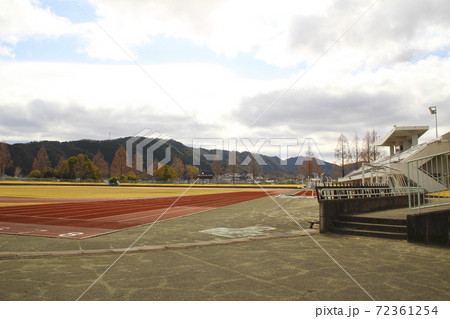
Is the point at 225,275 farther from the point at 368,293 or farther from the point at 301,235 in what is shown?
the point at 301,235

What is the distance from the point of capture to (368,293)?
4.42 metres

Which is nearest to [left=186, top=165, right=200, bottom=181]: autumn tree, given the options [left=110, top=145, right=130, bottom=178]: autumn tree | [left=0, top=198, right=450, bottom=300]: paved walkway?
[left=110, top=145, right=130, bottom=178]: autumn tree

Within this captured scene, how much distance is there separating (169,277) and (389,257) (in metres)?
4.39

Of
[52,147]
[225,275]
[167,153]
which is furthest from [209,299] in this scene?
[52,147]

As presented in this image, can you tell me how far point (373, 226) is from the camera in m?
9.34

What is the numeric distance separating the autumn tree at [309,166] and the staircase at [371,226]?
242 feet

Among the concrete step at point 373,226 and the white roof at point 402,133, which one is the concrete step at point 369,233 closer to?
the concrete step at point 373,226

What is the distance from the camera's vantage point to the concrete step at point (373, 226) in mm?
8897

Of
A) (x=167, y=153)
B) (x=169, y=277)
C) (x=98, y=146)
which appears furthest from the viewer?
(x=98, y=146)

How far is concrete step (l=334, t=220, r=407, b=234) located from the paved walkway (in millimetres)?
580

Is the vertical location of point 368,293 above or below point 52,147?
below

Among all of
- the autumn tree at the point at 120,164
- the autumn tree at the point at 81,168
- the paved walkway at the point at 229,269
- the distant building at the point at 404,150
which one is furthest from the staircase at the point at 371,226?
the autumn tree at the point at 120,164

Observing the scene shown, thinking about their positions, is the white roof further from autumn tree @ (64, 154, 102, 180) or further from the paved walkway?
autumn tree @ (64, 154, 102, 180)

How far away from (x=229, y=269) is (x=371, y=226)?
17.9 ft
